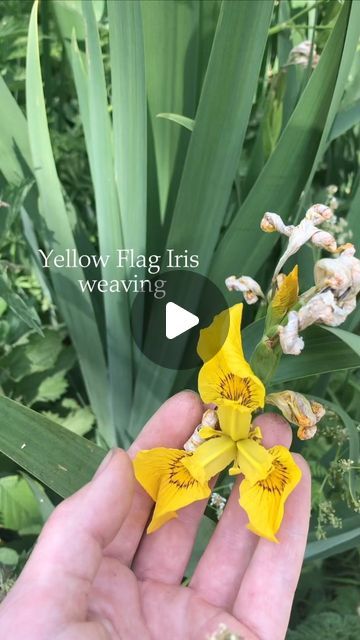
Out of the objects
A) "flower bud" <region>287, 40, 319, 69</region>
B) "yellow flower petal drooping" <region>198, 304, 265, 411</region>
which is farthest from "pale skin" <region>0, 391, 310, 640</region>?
"flower bud" <region>287, 40, 319, 69</region>

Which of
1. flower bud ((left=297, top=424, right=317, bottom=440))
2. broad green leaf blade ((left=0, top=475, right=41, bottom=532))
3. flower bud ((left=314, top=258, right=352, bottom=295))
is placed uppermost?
flower bud ((left=314, top=258, right=352, bottom=295))

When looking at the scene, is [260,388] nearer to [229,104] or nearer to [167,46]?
[229,104]

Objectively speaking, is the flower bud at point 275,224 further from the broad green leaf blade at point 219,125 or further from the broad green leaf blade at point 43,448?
the broad green leaf blade at point 43,448

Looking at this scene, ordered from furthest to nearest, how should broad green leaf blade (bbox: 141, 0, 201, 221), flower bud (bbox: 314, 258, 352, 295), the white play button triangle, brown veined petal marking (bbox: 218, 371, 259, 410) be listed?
1. the white play button triangle
2. broad green leaf blade (bbox: 141, 0, 201, 221)
3. brown veined petal marking (bbox: 218, 371, 259, 410)
4. flower bud (bbox: 314, 258, 352, 295)

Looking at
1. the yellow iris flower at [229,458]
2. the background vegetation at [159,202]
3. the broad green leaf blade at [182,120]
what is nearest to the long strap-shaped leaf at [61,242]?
the background vegetation at [159,202]

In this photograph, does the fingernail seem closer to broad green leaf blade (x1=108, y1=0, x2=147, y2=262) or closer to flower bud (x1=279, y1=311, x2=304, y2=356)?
→ flower bud (x1=279, y1=311, x2=304, y2=356)
